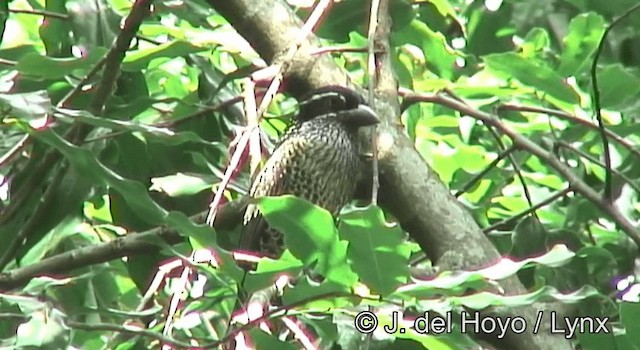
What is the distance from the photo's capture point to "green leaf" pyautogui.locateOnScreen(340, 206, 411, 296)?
1.39 m

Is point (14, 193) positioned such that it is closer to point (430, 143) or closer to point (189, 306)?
point (189, 306)

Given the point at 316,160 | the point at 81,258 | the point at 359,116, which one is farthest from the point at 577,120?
the point at 81,258

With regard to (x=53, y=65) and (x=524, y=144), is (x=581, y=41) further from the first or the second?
(x=53, y=65)

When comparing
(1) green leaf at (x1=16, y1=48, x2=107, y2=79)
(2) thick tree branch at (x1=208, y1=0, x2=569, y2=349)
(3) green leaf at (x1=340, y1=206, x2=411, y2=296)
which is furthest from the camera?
(1) green leaf at (x1=16, y1=48, x2=107, y2=79)

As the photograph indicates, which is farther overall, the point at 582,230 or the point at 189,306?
the point at 582,230

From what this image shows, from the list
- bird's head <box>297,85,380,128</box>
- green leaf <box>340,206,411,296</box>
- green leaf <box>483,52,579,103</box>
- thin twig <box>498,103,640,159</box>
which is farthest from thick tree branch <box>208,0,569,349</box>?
green leaf <box>340,206,411,296</box>

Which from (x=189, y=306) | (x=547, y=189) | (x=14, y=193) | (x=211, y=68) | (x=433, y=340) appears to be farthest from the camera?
(x=547, y=189)

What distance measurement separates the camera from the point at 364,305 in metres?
1.48

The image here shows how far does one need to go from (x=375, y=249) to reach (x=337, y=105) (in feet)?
3.72

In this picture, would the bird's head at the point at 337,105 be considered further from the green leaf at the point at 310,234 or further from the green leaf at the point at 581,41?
the green leaf at the point at 310,234

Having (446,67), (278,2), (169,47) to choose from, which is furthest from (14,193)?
(446,67)

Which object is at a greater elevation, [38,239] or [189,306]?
[189,306]

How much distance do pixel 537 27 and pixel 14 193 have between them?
3.76 ft

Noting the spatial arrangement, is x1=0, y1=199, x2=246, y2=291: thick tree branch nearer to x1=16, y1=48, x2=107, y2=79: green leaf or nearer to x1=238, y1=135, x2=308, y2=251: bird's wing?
x1=238, y1=135, x2=308, y2=251: bird's wing
